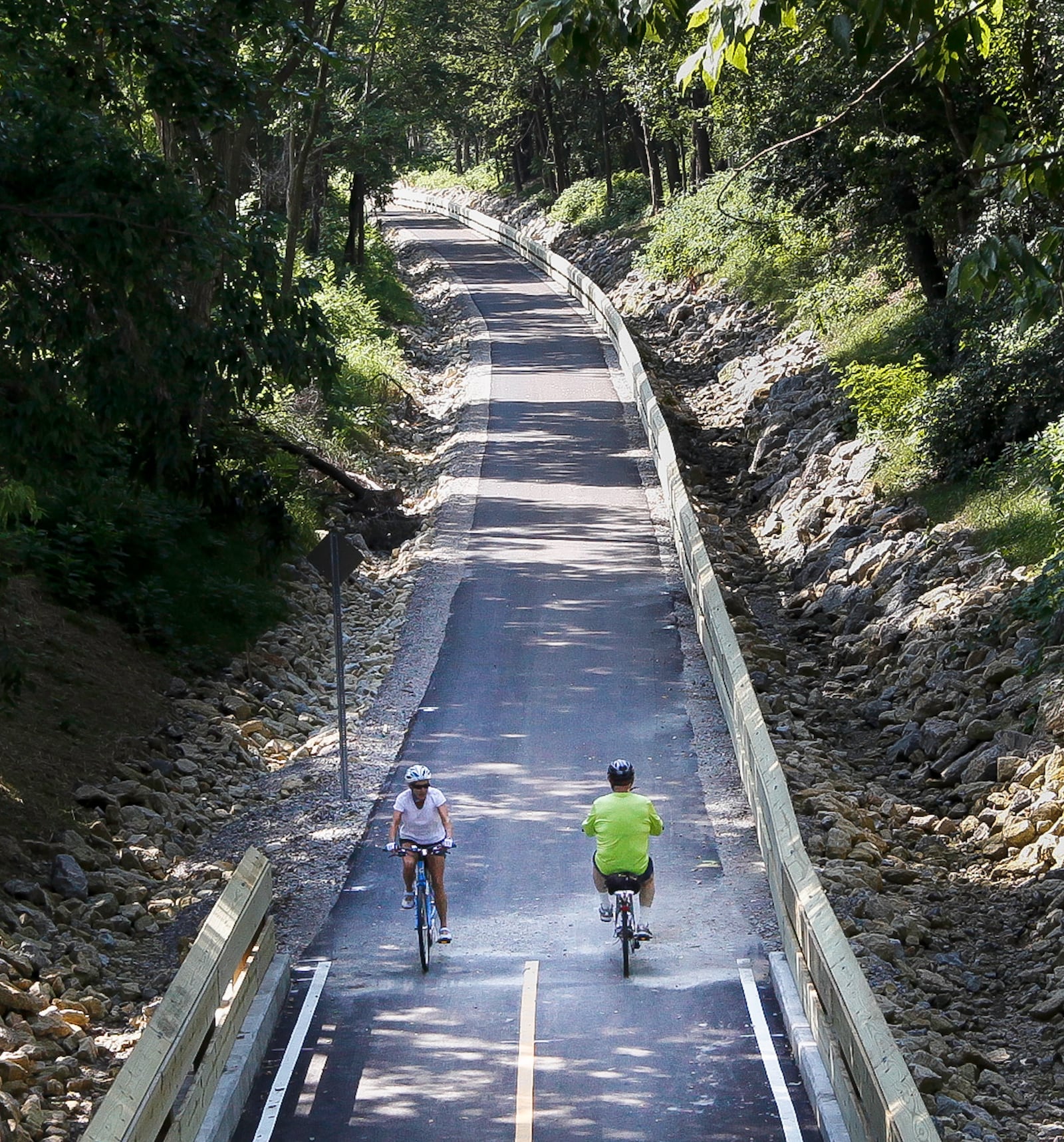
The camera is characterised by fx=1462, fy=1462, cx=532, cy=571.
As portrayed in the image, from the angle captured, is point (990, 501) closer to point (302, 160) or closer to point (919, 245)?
point (919, 245)

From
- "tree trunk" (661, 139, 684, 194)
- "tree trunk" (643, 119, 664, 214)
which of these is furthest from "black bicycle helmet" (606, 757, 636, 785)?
"tree trunk" (661, 139, 684, 194)

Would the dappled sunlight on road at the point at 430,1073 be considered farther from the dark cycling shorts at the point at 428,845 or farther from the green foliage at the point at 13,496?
the green foliage at the point at 13,496

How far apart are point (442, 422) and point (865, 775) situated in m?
22.1

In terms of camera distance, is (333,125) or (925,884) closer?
(925,884)

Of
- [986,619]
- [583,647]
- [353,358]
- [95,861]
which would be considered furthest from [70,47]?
[353,358]

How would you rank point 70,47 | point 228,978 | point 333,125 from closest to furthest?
1. point 228,978
2. point 70,47
3. point 333,125

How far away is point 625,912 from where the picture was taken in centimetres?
1122

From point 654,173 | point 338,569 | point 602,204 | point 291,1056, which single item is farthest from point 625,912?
point 602,204

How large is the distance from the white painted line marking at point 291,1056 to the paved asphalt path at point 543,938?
3 cm

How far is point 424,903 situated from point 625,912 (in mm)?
1602

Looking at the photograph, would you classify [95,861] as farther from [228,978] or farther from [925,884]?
[925,884]

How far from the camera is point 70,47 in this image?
12750mm

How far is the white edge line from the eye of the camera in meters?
8.93

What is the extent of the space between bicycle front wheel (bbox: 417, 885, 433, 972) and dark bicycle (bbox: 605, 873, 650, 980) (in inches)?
56.9
